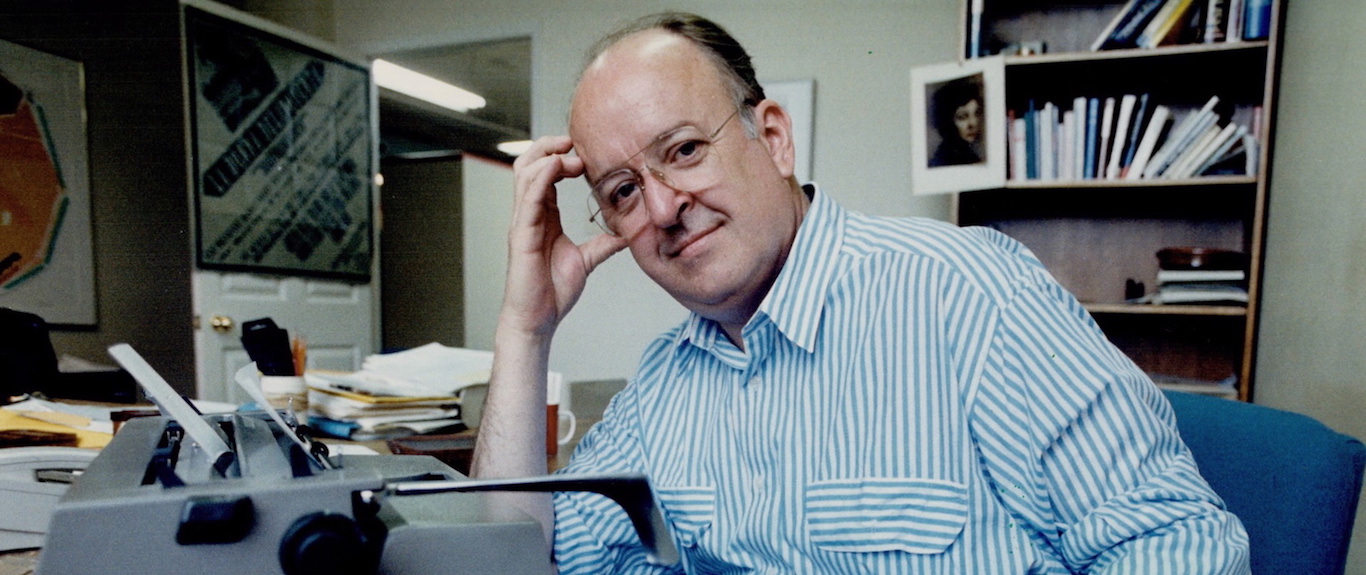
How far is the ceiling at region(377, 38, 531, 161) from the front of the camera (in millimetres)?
4145

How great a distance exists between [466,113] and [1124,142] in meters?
5.77

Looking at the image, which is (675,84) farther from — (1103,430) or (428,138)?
(428,138)

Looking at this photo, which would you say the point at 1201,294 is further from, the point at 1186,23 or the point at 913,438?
the point at 913,438

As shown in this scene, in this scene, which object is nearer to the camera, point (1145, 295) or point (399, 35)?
point (1145, 295)

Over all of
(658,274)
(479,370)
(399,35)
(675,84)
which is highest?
(399,35)

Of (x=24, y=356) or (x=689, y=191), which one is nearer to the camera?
(x=689, y=191)

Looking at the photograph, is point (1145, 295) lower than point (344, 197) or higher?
lower

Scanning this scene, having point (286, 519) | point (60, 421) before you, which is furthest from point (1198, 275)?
point (60, 421)

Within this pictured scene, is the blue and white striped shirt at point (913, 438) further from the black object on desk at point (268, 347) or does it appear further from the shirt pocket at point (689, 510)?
the black object on desk at point (268, 347)

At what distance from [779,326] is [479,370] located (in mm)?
929

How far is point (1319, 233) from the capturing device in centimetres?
167

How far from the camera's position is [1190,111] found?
239 centimetres

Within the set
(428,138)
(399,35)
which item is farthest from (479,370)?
(428,138)

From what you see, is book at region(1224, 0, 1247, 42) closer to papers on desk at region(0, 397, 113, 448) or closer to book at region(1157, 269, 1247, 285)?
book at region(1157, 269, 1247, 285)
